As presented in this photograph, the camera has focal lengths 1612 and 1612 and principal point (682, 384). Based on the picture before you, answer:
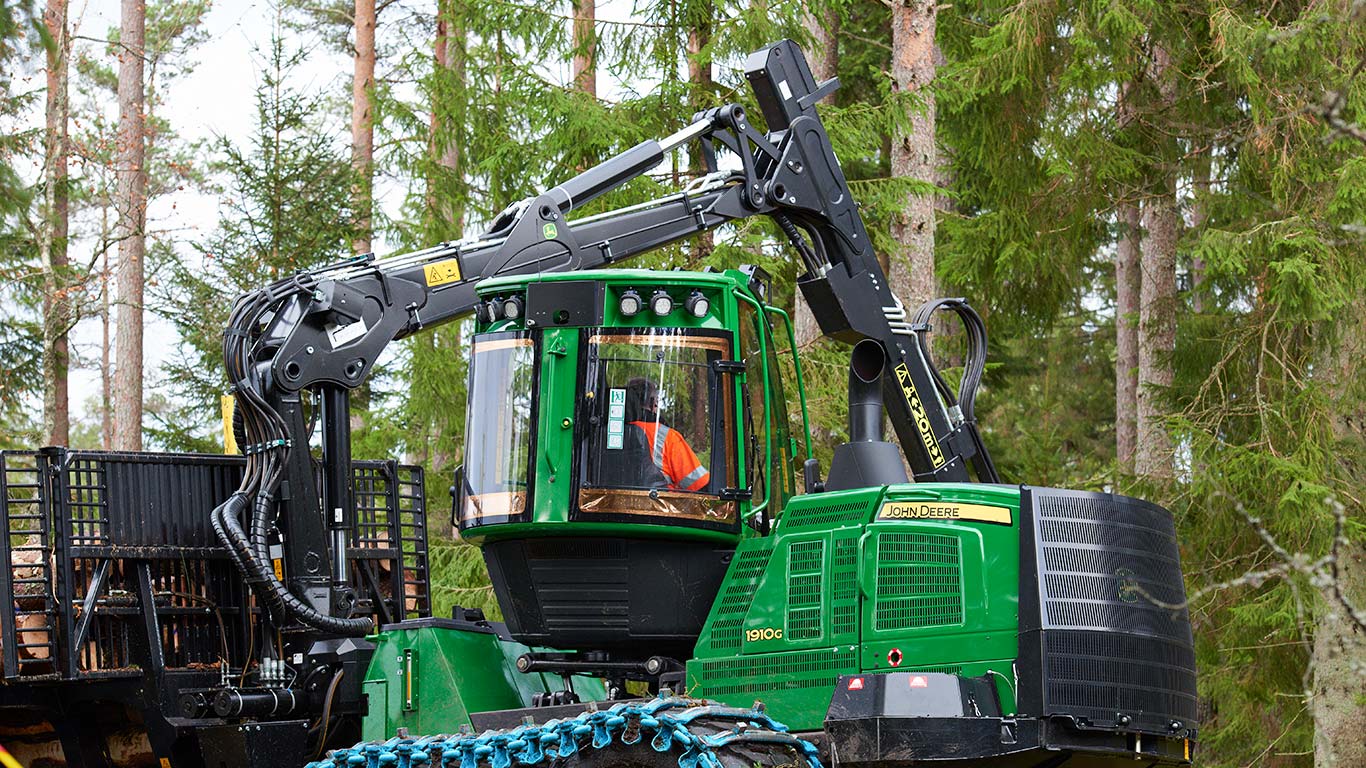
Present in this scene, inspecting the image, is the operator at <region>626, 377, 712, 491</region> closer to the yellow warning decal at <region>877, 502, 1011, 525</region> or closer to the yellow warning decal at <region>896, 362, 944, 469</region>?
the yellow warning decal at <region>877, 502, 1011, 525</region>

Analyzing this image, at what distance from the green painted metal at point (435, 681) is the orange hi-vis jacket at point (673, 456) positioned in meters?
1.88

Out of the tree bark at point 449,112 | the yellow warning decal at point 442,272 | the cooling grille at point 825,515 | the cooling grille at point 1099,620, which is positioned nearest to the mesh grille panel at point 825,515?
the cooling grille at point 825,515

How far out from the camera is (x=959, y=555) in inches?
276

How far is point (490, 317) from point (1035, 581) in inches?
117

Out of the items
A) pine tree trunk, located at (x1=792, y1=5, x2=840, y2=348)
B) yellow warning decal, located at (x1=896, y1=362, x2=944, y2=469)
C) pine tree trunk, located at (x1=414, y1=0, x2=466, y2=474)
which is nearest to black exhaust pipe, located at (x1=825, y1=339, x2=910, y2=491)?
yellow warning decal, located at (x1=896, y1=362, x2=944, y2=469)

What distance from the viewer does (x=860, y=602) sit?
23.3 feet

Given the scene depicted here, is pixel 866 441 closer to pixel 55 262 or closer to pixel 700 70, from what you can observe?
pixel 700 70

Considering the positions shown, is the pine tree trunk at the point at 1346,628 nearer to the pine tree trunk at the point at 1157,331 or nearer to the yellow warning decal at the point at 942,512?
the pine tree trunk at the point at 1157,331

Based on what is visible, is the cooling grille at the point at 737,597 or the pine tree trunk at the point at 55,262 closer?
the cooling grille at the point at 737,597

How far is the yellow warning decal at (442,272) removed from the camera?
9156mm

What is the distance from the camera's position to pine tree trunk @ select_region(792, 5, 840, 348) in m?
15.6

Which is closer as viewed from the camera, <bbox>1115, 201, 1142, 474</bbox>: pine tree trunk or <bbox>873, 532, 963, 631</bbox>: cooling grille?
<bbox>873, 532, 963, 631</bbox>: cooling grille

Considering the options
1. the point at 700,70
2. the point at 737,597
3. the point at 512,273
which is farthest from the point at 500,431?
the point at 700,70

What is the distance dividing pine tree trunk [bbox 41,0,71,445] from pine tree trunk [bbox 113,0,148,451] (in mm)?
770
